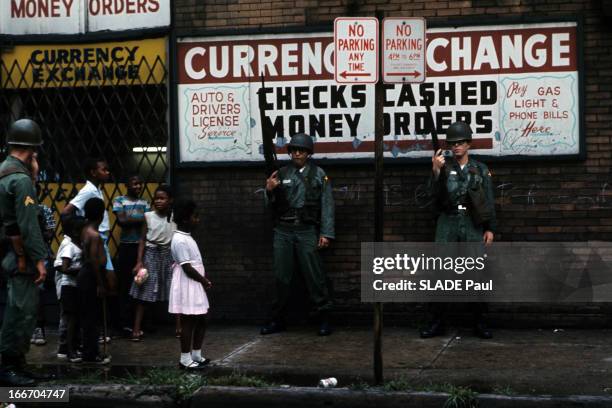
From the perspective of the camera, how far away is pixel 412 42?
288 inches

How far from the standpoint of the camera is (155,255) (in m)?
9.84

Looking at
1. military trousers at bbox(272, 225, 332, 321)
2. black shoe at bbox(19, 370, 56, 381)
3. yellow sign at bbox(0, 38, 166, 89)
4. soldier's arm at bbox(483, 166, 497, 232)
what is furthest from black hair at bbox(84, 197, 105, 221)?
soldier's arm at bbox(483, 166, 497, 232)

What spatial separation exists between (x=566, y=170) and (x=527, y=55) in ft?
4.32

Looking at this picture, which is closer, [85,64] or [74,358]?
[74,358]

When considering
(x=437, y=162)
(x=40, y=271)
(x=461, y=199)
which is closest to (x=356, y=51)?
(x=437, y=162)

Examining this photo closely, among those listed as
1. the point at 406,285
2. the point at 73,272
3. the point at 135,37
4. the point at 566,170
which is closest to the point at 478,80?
the point at 566,170

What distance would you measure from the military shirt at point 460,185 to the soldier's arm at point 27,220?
4050mm

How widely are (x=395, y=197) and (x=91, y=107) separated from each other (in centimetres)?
381

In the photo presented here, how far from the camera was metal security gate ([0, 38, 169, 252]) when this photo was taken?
35.4ft

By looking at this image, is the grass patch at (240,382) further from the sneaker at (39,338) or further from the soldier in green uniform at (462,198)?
the sneaker at (39,338)

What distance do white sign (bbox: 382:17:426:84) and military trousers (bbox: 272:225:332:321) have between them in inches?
114

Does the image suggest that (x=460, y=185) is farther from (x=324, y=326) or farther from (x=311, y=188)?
(x=324, y=326)

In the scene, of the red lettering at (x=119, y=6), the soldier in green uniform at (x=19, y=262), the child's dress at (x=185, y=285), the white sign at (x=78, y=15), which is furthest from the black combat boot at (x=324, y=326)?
the red lettering at (x=119, y=6)

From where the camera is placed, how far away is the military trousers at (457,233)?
944 cm
